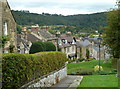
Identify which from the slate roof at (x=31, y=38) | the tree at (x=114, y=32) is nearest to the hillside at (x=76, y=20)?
the slate roof at (x=31, y=38)

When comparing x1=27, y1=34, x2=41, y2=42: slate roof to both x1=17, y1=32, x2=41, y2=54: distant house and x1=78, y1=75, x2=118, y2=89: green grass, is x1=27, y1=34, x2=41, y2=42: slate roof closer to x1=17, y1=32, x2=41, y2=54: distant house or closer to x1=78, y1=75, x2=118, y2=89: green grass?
x1=17, y1=32, x2=41, y2=54: distant house

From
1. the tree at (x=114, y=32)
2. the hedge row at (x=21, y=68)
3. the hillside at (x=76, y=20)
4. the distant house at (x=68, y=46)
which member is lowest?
the distant house at (x=68, y=46)

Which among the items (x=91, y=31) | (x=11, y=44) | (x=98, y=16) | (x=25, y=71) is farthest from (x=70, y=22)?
(x=25, y=71)

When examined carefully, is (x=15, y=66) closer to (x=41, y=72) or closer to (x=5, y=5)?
(x=41, y=72)

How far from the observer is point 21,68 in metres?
10.9

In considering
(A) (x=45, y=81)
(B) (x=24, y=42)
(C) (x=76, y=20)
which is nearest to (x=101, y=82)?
(A) (x=45, y=81)

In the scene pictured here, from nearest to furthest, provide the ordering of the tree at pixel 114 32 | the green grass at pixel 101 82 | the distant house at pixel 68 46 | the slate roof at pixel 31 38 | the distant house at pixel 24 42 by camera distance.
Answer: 1. the green grass at pixel 101 82
2. the tree at pixel 114 32
3. the distant house at pixel 24 42
4. the slate roof at pixel 31 38
5. the distant house at pixel 68 46

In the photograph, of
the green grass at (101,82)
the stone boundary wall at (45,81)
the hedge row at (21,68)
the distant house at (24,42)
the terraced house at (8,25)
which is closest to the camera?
the hedge row at (21,68)

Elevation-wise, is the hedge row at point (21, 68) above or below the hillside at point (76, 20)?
below

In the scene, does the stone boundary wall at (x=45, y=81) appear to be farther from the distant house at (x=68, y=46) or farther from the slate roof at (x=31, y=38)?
the distant house at (x=68, y=46)

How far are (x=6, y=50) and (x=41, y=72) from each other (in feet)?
27.5

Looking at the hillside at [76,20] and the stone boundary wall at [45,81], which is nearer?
the stone boundary wall at [45,81]

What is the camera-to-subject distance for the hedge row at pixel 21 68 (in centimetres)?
970

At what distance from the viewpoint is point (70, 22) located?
186625 mm
